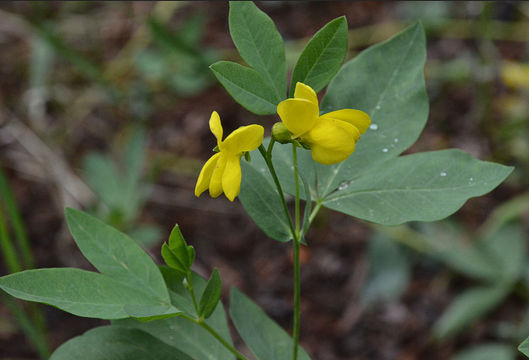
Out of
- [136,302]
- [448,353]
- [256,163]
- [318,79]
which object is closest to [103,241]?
[136,302]

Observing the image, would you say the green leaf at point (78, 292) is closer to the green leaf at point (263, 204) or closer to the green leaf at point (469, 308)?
the green leaf at point (263, 204)

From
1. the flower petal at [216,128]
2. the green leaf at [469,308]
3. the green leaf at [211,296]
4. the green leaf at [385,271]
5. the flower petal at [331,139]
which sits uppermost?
the flower petal at [216,128]


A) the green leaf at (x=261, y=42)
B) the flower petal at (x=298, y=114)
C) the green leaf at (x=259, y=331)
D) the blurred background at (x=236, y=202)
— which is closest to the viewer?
the flower petal at (x=298, y=114)

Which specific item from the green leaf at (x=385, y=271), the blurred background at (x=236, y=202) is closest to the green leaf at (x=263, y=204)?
the blurred background at (x=236, y=202)

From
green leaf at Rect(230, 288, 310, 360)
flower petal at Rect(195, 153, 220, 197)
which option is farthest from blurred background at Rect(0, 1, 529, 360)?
flower petal at Rect(195, 153, 220, 197)

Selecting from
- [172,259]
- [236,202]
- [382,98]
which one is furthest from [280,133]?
[236,202]

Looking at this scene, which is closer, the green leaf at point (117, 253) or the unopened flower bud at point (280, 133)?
the unopened flower bud at point (280, 133)

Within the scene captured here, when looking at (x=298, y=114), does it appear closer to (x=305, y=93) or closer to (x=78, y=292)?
(x=305, y=93)
